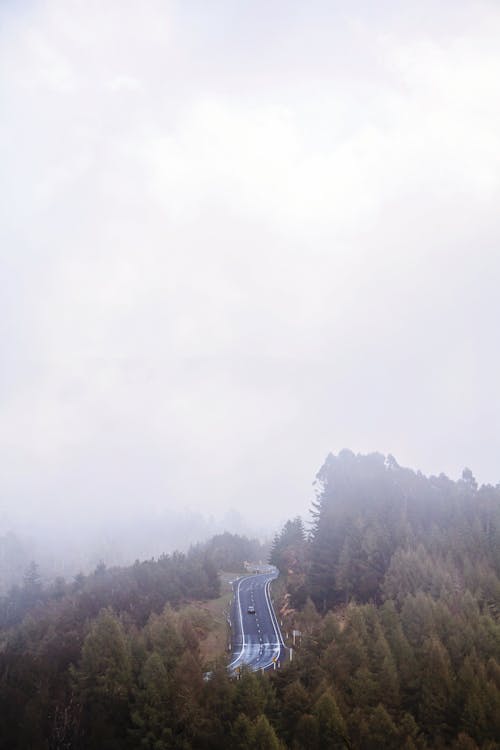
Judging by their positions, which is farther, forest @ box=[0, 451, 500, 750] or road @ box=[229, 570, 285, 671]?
road @ box=[229, 570, 285, 671]

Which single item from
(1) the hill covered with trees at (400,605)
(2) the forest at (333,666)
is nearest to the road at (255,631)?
(2) the forest at (333,666)

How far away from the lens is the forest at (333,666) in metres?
41.8

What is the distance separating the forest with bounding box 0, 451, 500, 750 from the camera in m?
41.8

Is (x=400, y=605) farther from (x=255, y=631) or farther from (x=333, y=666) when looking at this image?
(x=255, y=631)

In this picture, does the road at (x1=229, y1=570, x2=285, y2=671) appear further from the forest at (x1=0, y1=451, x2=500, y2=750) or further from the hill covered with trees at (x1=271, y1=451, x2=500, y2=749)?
the hill covered with trees at (x1=271, y1=451, x2=500, y2=749)

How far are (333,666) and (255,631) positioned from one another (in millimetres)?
32664

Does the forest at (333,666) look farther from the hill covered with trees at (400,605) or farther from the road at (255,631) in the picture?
the road at (255,631)

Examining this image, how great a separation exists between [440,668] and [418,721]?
5.12 metres

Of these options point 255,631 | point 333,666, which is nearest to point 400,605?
point 333,666

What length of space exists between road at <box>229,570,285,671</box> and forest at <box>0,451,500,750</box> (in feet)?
12.6

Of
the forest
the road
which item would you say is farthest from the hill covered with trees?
the road

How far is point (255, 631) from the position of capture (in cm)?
7750

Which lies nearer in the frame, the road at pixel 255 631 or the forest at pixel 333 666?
the forest at pixel 333 666

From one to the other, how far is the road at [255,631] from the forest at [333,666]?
151 inches
